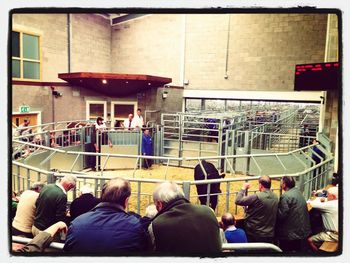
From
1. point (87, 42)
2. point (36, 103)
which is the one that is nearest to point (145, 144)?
point (36, 103)

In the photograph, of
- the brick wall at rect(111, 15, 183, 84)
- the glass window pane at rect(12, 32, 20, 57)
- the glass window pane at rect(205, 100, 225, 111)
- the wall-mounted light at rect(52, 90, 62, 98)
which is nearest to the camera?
the glass window pane at rect(12, 32, 20, 57)

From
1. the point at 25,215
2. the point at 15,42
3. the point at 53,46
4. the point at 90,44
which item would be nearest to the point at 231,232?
the point at 25,215

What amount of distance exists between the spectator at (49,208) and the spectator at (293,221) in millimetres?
1890

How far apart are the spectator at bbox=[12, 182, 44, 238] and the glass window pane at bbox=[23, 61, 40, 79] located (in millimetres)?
5715

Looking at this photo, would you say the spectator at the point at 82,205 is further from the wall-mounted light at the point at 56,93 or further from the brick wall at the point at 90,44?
the brick wall at the point at 90,44

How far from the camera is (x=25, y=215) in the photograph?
2346 mm

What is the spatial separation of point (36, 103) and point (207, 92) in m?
5.00

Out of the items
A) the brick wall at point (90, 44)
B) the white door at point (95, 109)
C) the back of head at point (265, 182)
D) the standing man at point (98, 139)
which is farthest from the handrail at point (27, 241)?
the brick wall at point (90, 44)

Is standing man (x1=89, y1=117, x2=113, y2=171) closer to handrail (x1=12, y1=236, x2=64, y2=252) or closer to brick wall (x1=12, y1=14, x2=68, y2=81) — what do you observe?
brick wall (x1=12, y1=14, x2=68, y2=81)

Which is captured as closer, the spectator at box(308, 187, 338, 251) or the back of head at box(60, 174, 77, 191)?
the spectator at box(308, 187, 338, 251)

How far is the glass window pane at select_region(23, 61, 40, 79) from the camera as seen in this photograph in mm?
7201

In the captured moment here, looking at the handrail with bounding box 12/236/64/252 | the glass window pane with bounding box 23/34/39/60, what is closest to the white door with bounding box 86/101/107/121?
the glass window pane with bounding box 23/34/39/60

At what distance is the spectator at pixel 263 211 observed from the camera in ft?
8.60
